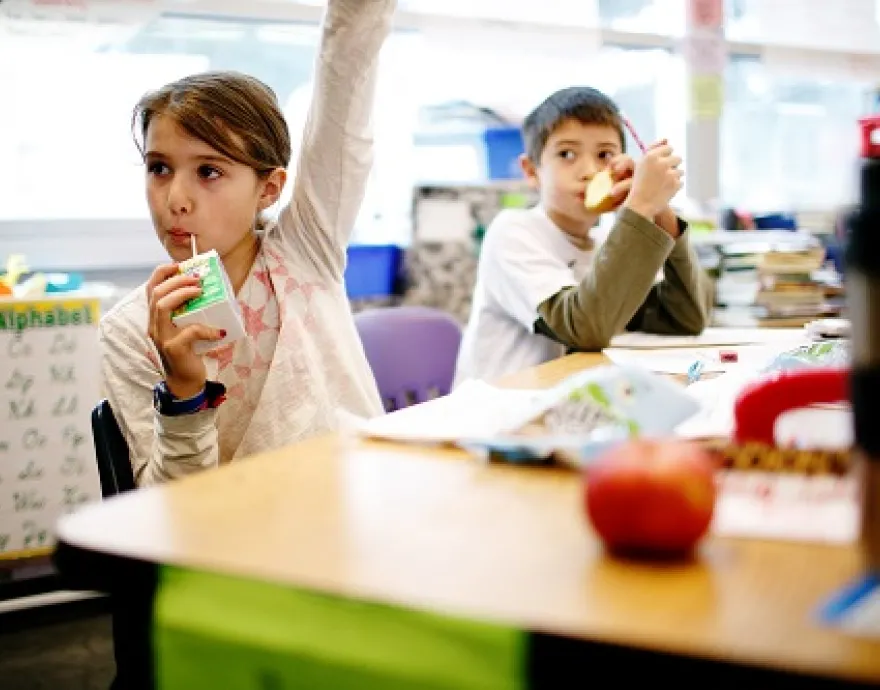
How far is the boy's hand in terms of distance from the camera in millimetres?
1523

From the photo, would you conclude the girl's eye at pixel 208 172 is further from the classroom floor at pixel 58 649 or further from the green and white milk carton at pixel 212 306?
the classroom floor at pixel 58 649

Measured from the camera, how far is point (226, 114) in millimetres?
1315

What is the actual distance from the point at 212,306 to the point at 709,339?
1.02 metres

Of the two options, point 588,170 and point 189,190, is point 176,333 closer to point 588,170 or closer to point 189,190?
point 189,190

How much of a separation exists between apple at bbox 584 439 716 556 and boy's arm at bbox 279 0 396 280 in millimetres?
860

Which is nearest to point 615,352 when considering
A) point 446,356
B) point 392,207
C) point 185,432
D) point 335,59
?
point 446,356

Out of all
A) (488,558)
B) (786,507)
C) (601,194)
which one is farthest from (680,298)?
(488,558)

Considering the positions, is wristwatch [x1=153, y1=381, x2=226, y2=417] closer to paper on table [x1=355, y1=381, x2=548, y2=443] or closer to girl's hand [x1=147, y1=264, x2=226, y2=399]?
girl's hand [x1=147, y1=264, x2=226, y2=399]

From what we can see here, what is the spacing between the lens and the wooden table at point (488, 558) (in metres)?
0.44

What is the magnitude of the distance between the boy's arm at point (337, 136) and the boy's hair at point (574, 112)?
60cm

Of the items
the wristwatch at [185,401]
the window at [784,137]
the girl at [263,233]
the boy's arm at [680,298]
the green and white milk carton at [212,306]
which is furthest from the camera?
the window at [784,137]

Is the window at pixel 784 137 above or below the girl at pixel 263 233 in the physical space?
above

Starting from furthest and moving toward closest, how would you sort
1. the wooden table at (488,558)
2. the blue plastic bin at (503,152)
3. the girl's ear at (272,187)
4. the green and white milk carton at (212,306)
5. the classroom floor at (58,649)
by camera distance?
the blue plastic bin at (503,152) < the classroom floor at (58,649) < the girl's ear at (272,187) < the green and white milk carton at (212,306) < the wooden table at (488,558)

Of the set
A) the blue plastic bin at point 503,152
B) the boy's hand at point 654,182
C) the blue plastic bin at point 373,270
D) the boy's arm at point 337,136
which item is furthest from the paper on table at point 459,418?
the blue plastic bin at point 503,152
